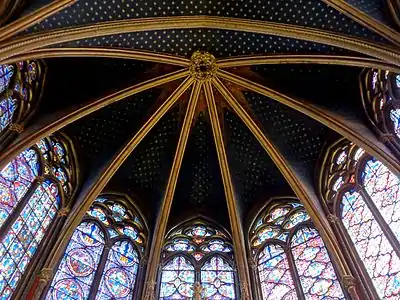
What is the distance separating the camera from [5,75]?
13273 millimetres

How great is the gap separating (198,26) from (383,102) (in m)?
4.74

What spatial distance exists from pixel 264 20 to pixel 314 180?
4.35 metres

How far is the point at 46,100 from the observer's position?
48.6ft

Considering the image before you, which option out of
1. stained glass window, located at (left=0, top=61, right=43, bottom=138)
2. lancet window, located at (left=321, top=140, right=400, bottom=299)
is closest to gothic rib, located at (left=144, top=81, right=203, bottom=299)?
lancet window, located at (left=321, top=140, right=400, bottom=299)

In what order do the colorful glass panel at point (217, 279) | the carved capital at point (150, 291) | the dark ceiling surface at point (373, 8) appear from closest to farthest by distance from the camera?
the carved capital at point (150, 291) → the dark ceiling surface at point (373, 8) → the colorful glass panel at point (217, 279)

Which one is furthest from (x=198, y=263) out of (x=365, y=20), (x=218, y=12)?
(x=365, y=20)

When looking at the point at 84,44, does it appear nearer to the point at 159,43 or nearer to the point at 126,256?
the point at 159,43

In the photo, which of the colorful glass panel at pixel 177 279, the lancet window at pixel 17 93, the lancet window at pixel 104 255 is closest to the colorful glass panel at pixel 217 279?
the colorful glass panel at pixel 177 279

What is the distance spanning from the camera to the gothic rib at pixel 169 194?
1377cm

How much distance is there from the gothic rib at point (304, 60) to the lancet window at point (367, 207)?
239 centimetres

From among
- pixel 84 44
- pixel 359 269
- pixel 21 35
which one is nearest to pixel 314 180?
pixel 359 269

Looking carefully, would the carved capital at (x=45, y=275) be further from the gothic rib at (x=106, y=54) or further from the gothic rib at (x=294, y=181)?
the gothic rib at (x=294, y=181)

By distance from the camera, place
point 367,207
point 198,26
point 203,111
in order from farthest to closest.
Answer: point 203,111 < point 198,26 < point 367,207

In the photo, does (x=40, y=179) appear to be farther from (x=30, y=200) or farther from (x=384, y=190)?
(x=384, y=190)
